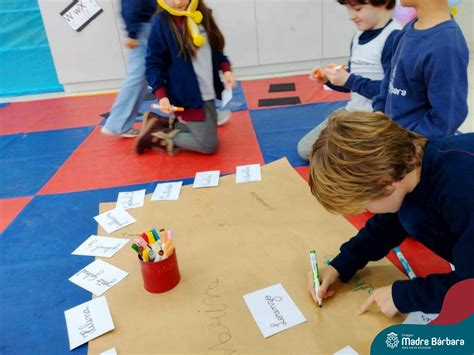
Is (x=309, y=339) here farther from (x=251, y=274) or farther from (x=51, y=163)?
(x=51, y=163)

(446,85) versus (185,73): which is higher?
(446,85)

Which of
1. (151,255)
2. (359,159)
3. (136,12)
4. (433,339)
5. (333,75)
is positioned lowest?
(151,255)

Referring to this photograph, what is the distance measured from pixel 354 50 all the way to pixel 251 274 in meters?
1.07

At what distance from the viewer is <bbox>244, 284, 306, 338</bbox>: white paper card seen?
3.12ft

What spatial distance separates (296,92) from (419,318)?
6.88ft

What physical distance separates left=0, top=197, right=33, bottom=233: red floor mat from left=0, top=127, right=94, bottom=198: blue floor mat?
5 cm

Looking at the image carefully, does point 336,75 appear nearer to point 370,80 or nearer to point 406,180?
point 370,80

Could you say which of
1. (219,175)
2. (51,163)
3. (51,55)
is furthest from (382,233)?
(51,55)

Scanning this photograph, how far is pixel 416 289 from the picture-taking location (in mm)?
800

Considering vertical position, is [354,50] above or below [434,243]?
above

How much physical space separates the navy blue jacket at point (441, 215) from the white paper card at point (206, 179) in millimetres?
841

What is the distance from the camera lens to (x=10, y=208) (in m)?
1.64

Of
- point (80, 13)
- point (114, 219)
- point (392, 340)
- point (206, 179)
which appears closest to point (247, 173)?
point (206, 179)

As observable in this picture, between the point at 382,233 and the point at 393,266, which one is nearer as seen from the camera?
the point at 382,233
